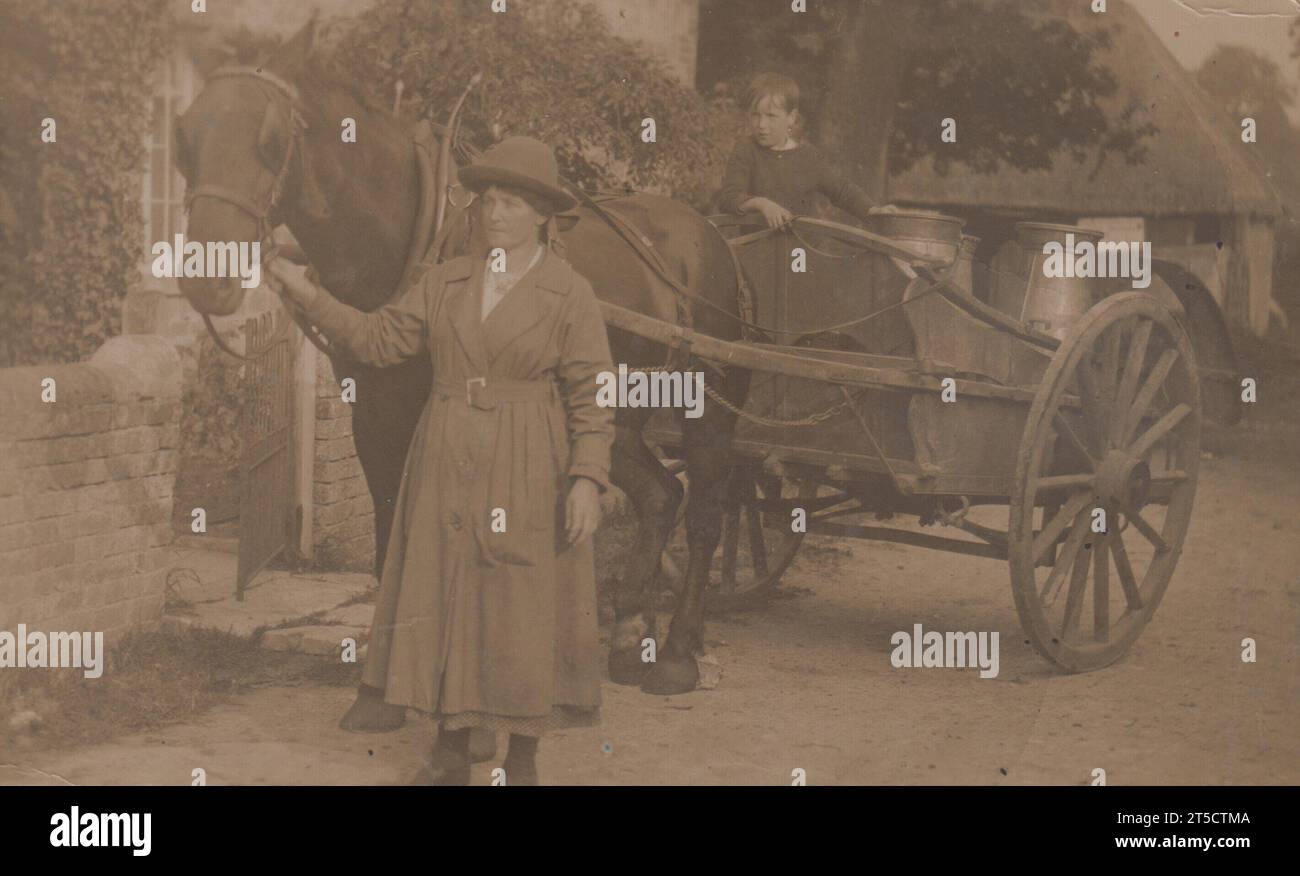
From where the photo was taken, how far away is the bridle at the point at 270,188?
4.35m

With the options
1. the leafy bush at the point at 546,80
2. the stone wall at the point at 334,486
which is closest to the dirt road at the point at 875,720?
the stone wall at the point at 334,486

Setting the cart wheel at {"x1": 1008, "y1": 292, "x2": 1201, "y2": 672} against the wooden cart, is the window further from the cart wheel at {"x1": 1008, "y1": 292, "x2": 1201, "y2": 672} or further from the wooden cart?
the cart wheel at {"x1": 1008, "y1": 292, "x2": 1201, "y2": 672}

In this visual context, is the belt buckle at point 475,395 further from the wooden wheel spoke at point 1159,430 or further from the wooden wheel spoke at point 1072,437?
the wooden wheel spoke at point 1159,430

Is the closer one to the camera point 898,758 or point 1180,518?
point 898,758

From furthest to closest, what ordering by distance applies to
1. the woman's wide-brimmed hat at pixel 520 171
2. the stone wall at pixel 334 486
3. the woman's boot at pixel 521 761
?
the stone wall at pixel 334 486, the woman's boot at pixel 521 761, the woman's wide-brimmed hat at pixel 520 171

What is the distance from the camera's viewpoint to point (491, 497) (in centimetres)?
427

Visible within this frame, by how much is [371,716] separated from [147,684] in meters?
1.07

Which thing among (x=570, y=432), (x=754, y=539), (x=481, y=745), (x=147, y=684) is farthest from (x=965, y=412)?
(x=147, y=684)

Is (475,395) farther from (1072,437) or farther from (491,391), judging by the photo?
(1072,437)

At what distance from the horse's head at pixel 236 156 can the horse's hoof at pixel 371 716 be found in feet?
4.83

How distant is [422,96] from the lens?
22.7ft
